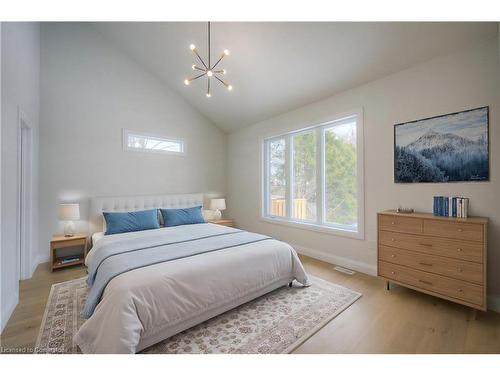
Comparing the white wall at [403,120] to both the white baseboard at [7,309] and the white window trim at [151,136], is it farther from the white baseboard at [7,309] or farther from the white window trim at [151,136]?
the white baseboard at [7,309]

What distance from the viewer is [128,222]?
11.1 ft

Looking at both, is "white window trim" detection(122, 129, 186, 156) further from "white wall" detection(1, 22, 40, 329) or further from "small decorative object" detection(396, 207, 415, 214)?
"small decorative object" detection(396, 207, 415, 214)

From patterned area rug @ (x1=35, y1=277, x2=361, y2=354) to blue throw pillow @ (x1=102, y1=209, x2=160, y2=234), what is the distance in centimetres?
89

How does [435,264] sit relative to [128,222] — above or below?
below

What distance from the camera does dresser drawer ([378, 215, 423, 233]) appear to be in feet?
7.59

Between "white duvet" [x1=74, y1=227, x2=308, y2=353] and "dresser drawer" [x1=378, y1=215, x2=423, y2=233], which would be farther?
"dresser drawer" [x1=378, y1=215, x2=423, y2=233]

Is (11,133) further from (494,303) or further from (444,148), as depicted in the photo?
(494,303)

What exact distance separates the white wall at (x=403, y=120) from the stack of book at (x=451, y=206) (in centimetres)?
19

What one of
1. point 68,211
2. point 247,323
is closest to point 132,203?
point 68,211

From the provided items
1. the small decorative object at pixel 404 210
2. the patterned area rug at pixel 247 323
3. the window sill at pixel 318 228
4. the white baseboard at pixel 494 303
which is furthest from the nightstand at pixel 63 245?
the white baseboard at pixel 494 303

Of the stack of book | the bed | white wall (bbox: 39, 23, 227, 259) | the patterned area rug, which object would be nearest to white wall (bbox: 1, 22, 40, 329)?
the patterned area rug

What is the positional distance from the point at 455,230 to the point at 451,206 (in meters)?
0.28
